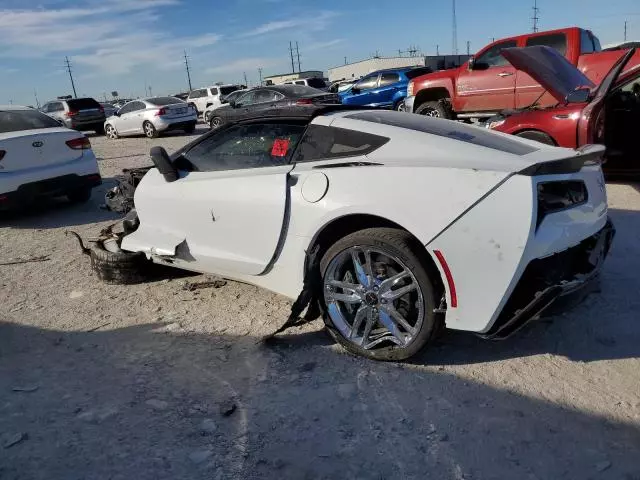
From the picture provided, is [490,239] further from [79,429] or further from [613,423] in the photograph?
[79,429]

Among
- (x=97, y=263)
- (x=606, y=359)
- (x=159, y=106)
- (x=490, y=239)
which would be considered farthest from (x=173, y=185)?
(x=159, y=106)

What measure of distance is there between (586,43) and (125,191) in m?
8.71

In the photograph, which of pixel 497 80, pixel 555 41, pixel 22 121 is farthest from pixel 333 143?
pixel 555 41

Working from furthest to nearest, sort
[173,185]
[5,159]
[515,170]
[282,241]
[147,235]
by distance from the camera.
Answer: [5,159], [147,235], [173,185], [282,241], [515,170]

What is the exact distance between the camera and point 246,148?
146 inches

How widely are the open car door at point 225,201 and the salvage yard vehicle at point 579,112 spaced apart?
3251 millimetres

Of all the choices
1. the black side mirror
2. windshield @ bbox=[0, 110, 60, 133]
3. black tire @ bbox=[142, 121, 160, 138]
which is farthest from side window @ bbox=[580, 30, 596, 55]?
black tire @ bbox=[142, 121, 160, 138]

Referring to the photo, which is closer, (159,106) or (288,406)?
(288,406)

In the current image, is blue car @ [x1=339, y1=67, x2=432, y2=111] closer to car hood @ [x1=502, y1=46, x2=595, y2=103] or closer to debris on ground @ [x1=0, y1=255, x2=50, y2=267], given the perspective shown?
car hood @ [x1=502, y1=46, x2=595, y2=103]

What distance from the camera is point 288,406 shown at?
8.91ft

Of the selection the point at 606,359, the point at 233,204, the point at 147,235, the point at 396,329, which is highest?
the point at 233,204

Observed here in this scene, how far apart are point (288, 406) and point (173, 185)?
2080mm

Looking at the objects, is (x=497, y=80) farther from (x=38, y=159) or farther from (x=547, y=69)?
(x=38, y=159)

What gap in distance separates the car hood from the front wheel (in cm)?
1512
